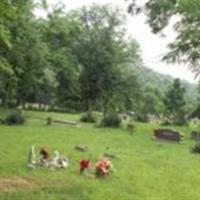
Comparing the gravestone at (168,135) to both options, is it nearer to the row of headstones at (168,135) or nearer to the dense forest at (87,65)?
the row of headstones at (168,135)

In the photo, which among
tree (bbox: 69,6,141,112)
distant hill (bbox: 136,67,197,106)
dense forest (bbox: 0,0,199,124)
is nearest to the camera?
dense forest (bbox: 0,0,199,124)

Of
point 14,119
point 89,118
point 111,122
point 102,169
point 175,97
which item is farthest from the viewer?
point 175,97

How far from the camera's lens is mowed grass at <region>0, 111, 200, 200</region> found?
14.7m

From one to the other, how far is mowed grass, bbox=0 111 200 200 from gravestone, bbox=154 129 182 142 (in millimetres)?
1125

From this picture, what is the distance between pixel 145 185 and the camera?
1677cm

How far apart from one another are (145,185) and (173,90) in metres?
59.1

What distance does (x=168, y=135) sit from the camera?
32750 mm

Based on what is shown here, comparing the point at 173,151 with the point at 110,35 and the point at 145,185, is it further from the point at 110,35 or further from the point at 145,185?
the point at 110,35

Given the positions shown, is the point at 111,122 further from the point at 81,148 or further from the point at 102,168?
the point at 102,168

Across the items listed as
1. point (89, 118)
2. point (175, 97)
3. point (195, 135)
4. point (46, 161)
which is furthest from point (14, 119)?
point (175, 97)

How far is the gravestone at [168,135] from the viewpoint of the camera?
32.4 metres

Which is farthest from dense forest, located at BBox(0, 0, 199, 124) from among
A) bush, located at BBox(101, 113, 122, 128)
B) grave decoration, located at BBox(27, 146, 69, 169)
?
grave decoration, located at BBox(27, 146, 69, 169)

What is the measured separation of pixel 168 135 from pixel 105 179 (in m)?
16.3

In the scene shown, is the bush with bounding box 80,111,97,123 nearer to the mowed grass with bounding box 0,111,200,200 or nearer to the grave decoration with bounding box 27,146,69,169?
the mowed grass with bounding box 0,111,200,200
